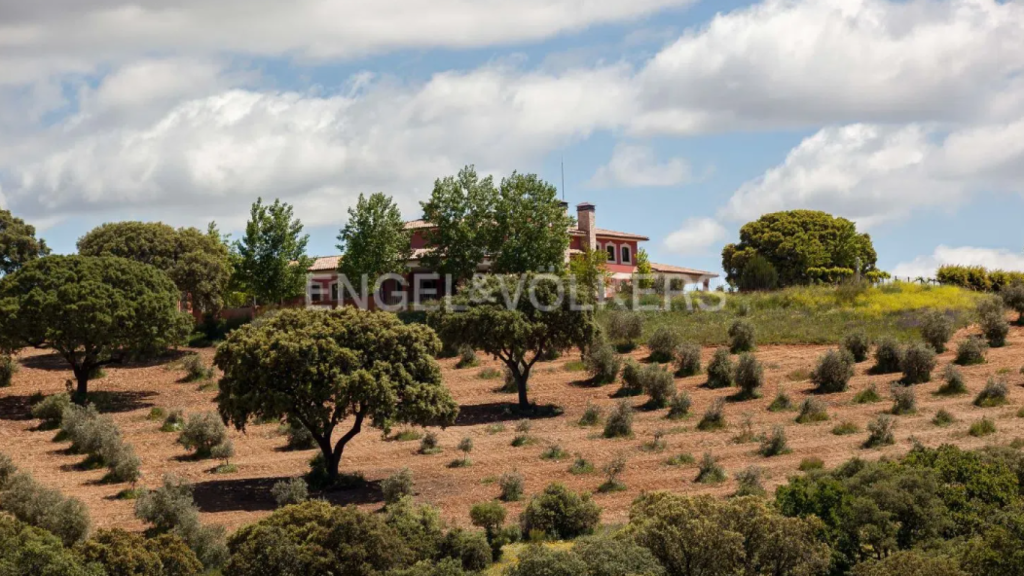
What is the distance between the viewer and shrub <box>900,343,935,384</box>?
47.9 metres

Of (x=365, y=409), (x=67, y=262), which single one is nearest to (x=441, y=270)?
(x=67, y=262)

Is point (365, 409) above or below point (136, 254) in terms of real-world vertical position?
below

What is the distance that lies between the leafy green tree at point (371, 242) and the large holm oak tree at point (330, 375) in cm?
2723

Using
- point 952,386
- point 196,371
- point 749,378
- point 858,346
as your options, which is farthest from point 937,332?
point 196,371

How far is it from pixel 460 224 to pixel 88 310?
75.0 ft

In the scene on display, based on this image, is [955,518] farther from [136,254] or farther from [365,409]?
[136,254]

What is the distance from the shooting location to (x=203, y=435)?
141ft

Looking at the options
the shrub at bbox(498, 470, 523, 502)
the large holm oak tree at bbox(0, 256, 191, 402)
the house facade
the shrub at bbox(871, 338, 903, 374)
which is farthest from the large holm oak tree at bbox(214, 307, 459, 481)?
the house facade

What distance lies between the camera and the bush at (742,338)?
5547cm

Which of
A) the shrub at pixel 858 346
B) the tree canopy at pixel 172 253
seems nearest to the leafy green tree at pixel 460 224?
the tree canopy at pixel 172 253

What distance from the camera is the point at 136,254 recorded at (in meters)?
64.8

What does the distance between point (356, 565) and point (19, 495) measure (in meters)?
12.1

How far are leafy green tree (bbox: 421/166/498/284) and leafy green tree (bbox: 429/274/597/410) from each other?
58.2ft

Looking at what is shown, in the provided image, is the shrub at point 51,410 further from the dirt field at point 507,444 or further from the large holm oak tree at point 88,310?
the large holm oak tree at point 88,310
